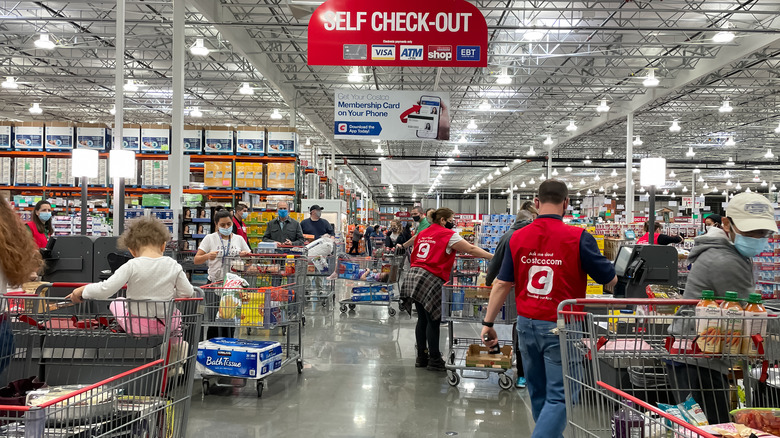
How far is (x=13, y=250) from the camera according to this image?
92.7 inches

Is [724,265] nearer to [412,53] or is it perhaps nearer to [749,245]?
[749,245]

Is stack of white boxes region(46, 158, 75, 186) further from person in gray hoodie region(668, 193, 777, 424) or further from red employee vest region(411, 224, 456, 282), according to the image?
person in gray hoodie region(668, 193, 777, 424)

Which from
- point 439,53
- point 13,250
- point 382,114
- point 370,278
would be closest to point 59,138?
point 382,114

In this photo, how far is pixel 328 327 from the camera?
924cm

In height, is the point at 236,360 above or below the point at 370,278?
below

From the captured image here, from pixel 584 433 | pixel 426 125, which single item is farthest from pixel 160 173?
pixel 584 433

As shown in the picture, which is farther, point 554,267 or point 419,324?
point 419,324

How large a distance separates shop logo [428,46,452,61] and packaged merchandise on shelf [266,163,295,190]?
7738mm

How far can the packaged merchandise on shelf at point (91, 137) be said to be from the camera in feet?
43.5

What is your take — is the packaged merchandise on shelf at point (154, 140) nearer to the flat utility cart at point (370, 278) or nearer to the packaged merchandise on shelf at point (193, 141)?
the packaged merchandise on shelf at point (193, 141)

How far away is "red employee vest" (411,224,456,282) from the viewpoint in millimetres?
6434

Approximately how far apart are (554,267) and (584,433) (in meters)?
1.05

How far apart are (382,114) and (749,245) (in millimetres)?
8411

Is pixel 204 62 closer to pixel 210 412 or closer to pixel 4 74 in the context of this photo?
pixel 4 74
